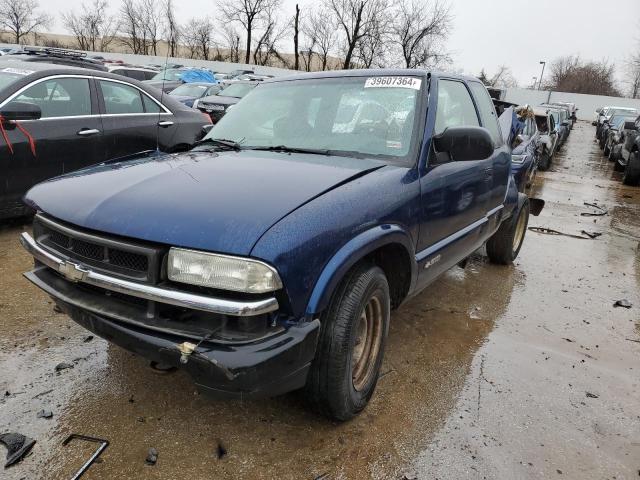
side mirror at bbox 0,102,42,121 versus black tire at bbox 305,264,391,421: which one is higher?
side mirror at bbox 0,102,42,121

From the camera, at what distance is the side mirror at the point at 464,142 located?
2.81 meters

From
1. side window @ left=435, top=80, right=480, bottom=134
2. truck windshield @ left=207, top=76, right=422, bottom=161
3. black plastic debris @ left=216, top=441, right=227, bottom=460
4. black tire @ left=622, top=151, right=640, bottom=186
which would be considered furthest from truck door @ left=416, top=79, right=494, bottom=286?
black tire @ left=622, top=151, right=640, bottom=186

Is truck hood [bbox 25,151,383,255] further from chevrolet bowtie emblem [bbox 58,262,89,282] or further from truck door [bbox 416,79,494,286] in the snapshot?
truck door [bbox 416,79,494,286]

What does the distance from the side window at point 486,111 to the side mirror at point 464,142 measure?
127cm

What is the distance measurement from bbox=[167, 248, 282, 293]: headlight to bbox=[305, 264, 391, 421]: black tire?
0.44 metres

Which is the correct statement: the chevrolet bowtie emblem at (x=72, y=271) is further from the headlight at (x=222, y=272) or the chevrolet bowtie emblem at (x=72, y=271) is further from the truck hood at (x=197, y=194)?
the headlight at (x=222, y=272)

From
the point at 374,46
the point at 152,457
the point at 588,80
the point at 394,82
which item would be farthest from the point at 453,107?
the point at 588,80

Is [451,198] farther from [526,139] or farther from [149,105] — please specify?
[526,139]

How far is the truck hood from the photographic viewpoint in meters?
1.94

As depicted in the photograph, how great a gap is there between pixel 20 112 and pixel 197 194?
325cm

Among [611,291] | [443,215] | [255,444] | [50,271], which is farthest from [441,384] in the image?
[611,291]

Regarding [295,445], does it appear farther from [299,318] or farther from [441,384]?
[441,384]

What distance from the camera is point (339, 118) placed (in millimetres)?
3072

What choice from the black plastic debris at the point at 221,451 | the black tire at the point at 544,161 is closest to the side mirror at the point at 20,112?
the black plastic debris at the point at 221,451
